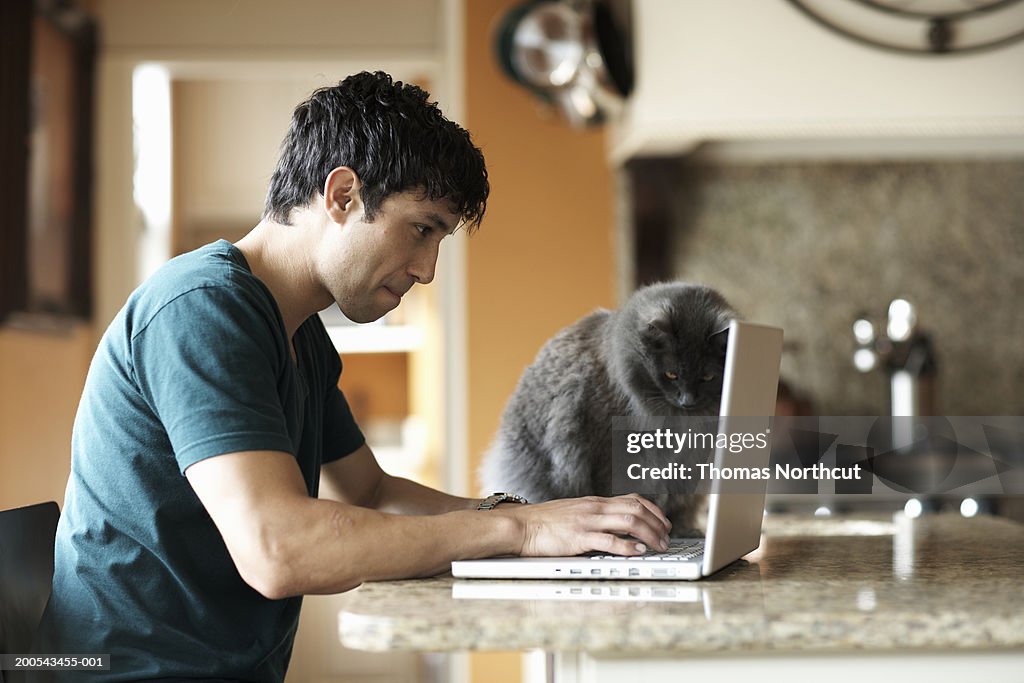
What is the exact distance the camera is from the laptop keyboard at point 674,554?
3.37 ft

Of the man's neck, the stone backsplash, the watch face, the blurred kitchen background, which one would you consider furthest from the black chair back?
the stone backsplash

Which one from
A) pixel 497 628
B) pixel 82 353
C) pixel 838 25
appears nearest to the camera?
pixel 497 628

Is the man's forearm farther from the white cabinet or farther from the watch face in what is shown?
the watch face

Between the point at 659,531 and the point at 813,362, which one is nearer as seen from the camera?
the point at 659,531

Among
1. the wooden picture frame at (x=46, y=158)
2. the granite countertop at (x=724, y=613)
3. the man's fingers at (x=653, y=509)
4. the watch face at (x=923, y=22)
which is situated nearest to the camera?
the granite countertop at (x=724, y=613)

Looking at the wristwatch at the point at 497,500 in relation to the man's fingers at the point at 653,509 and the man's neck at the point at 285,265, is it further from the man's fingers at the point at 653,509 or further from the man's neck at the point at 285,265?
the man's neck at the point at 285,265

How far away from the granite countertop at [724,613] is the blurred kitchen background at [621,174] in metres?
1.75

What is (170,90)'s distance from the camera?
14.6 ft

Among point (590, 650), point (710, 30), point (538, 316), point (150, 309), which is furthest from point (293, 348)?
point (538, 316)

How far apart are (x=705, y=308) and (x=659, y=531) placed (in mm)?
250

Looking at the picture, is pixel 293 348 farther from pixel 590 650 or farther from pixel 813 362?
pixel 813 362

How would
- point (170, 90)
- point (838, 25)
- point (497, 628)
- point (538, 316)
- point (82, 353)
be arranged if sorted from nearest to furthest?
point (497, 628), point (838, 25), point (538, 316), point (82, 353), point (170, 90)

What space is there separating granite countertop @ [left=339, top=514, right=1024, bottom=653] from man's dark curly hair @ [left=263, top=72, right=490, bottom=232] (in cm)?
44

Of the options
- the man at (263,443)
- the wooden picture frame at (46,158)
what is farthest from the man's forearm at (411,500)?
the wooden picture frame at (46,158)
